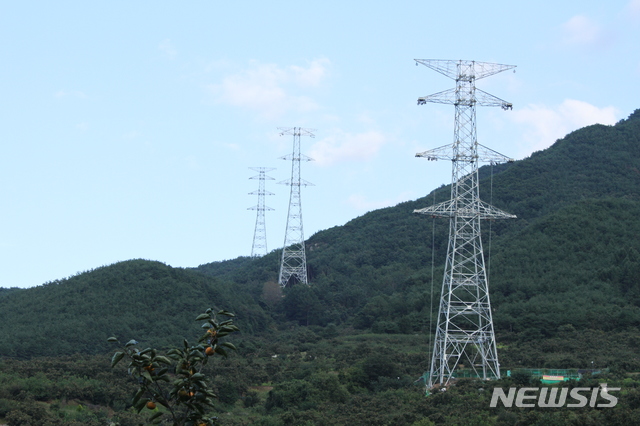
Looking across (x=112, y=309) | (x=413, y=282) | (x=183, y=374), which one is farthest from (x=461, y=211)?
(x=413, y=282)

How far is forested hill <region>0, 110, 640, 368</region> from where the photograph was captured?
57469 mm

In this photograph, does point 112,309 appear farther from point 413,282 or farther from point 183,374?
point 183,374

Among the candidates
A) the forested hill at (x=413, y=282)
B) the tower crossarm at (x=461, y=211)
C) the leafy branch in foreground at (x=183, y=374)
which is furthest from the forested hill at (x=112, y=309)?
the leafy branch in foreground at (x=183, y=374)

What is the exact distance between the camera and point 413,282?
247ft

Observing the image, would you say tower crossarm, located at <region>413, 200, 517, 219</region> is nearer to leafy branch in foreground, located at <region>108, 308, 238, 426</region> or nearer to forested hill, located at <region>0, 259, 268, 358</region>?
forested hill, located at <region>0, 259, 268, 358</region>

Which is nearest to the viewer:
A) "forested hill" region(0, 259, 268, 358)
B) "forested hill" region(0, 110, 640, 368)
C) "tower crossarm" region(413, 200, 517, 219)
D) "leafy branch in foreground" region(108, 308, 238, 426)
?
"leafy branch in foreground" region(108, 308, 238, 426)

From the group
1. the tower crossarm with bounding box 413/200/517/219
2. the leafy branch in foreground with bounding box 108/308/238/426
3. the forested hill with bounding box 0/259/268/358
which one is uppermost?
the tower crossarm with bounding box 413/200/517/219

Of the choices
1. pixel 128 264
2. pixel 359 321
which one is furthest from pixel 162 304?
pixel 359 321

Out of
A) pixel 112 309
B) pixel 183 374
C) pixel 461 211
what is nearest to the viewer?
pixel 183 374

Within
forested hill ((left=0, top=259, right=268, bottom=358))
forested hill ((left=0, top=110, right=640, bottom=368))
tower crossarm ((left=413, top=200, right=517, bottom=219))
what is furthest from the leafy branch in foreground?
forested hill ((left=0, top=259, right=268, bottom=358))

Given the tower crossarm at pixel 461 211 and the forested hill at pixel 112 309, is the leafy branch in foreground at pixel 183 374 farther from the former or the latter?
the forested hill at pixel 112 309

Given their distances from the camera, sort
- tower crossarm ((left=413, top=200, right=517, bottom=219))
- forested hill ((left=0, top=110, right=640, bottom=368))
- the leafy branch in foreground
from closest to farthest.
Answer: the leafy branch in foreground
tower crossarm ((left=413, top=200, right=517, bottom=219))
forested hill ((left=0, top=110, right=640, bottom=368))

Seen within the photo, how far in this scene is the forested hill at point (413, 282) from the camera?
5747 centimetres

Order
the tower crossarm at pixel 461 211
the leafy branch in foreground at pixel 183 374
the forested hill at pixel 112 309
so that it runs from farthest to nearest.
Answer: the forested hill at pixel 112 309 → the tower crossarm at pixel 461 211 → the leafy branch in foreground at pixel 183 374
